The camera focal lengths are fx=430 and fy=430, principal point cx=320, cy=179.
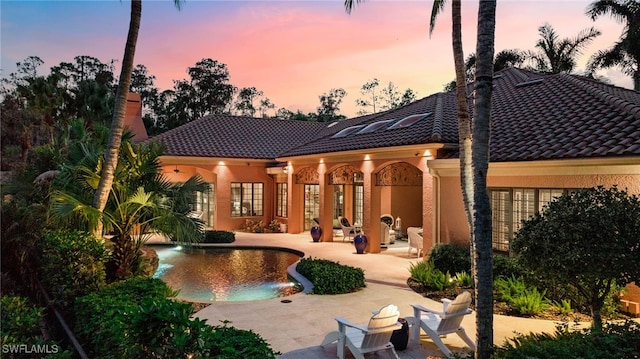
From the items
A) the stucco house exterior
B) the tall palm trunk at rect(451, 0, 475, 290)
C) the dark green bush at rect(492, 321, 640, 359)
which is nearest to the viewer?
the dark green bush at rect(492, 321, 640, 359)

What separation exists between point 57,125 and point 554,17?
3622 centimetres

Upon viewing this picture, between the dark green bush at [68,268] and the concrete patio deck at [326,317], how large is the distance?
7.48 feet

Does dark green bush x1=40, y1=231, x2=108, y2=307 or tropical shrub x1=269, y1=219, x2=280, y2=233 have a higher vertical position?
dark green bush x1=40, y1=231, x2=108, y2=307

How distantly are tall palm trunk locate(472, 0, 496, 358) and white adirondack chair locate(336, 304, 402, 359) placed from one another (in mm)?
1514

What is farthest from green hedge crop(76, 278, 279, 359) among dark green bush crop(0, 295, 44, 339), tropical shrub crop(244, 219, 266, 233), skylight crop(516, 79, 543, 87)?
tropical shrub crop(244, 219, 266, 233)

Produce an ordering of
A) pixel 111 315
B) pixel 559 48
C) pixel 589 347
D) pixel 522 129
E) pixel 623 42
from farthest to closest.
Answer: pixel 559 48, pixel 623 42, pixel 522 129, pixel 111 315, pixel 589 347

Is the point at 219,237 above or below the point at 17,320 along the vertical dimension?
below

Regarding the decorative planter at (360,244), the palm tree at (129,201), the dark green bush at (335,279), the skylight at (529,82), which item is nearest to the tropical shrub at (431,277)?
the dark green bush at (335,279)

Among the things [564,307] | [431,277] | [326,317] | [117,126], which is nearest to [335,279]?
[326,317]

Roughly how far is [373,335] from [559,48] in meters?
32.9

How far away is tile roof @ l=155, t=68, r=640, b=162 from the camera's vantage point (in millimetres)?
10531

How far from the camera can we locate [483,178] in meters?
5.63

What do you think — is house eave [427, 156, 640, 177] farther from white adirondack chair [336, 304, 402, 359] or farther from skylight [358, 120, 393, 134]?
skylight [358, 120, 393, 134]

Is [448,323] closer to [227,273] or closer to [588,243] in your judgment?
[588,243]
